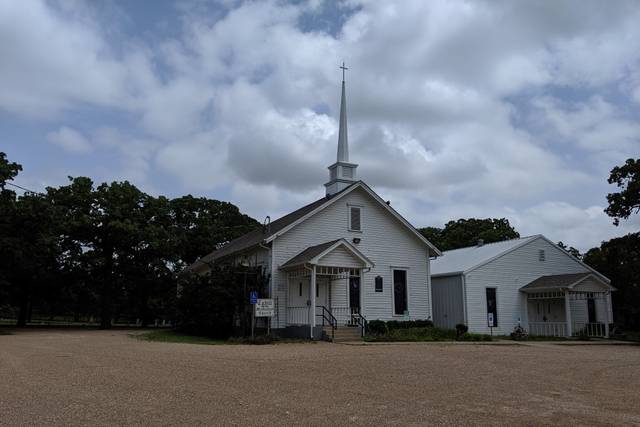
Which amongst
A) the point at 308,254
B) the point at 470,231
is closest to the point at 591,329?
the point at 308,254

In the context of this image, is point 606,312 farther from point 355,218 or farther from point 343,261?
point 343,261

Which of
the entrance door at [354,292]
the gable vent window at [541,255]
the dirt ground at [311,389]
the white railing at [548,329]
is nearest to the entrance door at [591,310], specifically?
the white railing at [548,329]

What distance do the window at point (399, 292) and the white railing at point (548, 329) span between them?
23.8 feet

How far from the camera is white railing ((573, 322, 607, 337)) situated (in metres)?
30.2

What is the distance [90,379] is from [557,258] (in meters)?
26.5

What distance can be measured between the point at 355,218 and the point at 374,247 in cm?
159

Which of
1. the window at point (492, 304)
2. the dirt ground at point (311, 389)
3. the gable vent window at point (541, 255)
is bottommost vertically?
the dirt ground at point (311, 389)

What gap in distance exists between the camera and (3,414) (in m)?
Result: 7.66

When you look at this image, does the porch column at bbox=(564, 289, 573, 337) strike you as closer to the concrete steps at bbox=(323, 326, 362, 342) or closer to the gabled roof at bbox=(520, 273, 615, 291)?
the gabled roof at bbox=(520, 273, 615, 291)

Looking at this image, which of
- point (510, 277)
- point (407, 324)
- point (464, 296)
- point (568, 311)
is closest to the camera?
point (407, 324)

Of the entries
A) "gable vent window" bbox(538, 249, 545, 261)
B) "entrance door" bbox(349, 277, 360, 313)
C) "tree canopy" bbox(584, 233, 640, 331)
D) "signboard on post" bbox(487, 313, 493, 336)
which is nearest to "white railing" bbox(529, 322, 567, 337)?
"signboard on post" bbox(487, 313, 493, 336)

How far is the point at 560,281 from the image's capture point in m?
28.8

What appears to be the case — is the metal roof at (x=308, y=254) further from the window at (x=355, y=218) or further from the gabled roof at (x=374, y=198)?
the window at (x=355, y=218)

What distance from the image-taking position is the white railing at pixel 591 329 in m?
30.2
